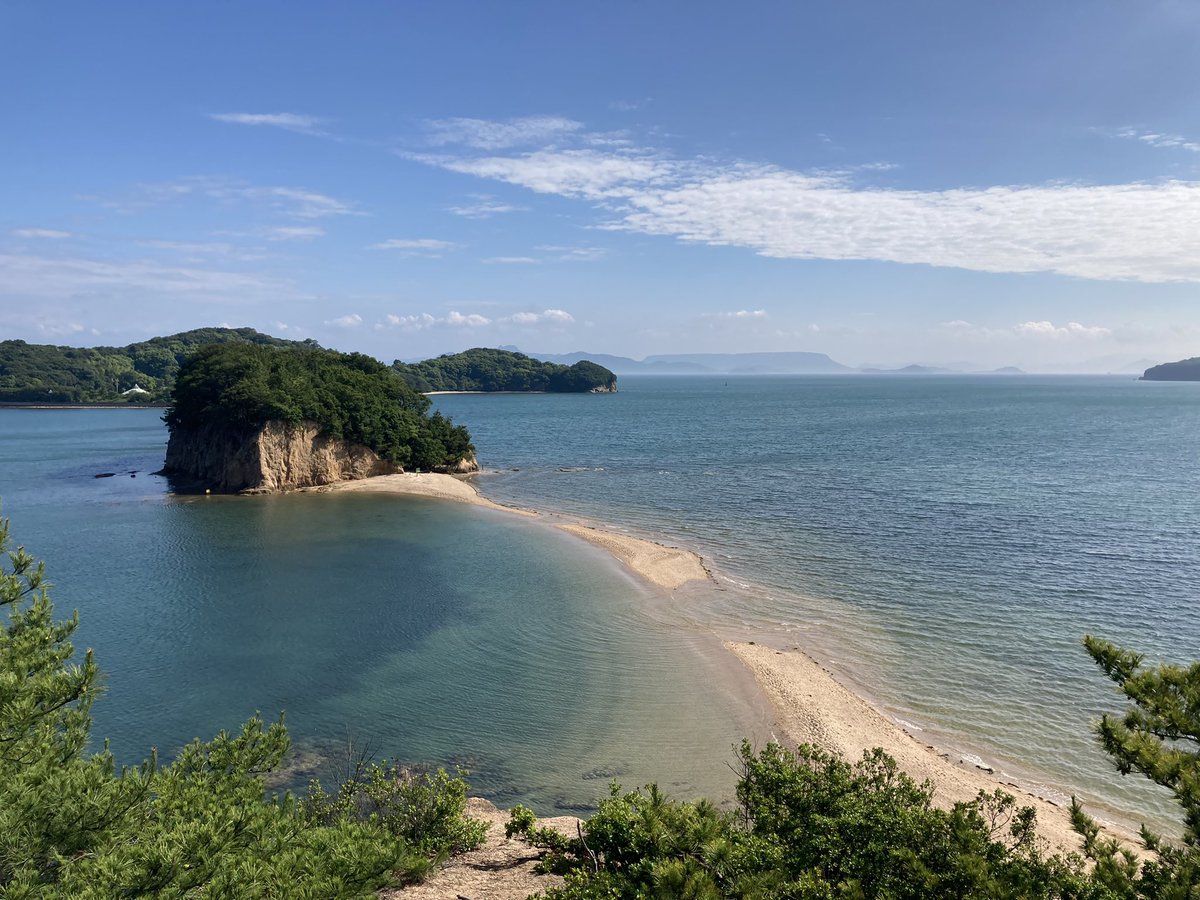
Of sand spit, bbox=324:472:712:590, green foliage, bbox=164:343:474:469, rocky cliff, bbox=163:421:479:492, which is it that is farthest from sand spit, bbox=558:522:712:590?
rocky cliff, bbox=163:421:479:492

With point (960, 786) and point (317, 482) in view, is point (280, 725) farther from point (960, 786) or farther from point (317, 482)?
point (317, 482)

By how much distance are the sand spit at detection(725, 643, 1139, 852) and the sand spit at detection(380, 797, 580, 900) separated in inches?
373

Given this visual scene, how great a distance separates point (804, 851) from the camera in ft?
35.3

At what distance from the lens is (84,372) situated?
562 ft

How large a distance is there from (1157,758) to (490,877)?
34.9 feet

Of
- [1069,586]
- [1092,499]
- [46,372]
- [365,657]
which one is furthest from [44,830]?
[46,372]

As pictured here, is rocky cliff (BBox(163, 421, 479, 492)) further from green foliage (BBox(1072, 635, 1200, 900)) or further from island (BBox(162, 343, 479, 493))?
green foliage (BBox(1072, 635, 1200, 900))

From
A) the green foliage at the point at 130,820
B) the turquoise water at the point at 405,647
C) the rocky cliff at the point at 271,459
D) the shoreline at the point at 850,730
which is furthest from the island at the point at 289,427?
the green foliage at the point at 130,820

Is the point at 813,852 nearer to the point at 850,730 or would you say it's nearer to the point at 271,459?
the point at 850,730

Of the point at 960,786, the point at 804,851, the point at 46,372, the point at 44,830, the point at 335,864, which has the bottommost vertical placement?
the point at 960,786

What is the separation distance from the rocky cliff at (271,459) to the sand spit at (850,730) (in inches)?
1795

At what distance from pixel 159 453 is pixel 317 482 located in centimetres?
3435

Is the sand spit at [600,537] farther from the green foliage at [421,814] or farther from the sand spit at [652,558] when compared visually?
the green foliage at [421,814]

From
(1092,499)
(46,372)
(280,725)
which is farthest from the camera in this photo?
(46,372)
